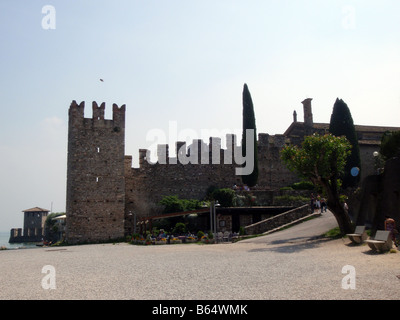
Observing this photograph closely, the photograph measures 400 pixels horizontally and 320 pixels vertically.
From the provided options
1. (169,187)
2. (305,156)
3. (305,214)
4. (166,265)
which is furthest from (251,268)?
(169,187)

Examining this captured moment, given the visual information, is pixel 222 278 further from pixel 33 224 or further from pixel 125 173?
pixel 33 224

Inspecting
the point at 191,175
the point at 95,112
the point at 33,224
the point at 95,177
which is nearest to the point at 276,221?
the point at 191,175

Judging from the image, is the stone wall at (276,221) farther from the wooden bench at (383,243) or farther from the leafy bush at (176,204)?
the wooden bench at (383,243)

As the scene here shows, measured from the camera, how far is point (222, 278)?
9.85 metres

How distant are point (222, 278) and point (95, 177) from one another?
74.8 feet

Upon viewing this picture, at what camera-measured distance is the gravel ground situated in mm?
7980

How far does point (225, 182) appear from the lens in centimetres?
3659

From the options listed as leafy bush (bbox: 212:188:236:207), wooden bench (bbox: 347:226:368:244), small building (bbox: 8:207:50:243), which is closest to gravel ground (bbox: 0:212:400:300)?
wooden bench (bbox: 347:226:368:244)

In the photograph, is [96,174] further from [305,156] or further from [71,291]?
[71,291]

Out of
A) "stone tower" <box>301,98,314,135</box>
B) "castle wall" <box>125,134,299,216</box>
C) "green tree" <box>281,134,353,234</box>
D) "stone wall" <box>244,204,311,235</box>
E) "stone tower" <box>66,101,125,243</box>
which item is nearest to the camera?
"green tree" <box>281,134,353,234</box>

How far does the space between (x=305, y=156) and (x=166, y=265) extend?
10.5 metres

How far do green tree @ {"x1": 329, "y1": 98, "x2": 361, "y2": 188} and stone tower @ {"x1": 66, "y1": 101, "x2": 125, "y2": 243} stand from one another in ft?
60.5

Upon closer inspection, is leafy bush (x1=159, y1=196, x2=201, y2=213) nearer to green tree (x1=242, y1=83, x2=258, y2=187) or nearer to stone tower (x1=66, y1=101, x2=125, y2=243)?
stone tower (x1=66, y1=101, x2=125, y2=243)

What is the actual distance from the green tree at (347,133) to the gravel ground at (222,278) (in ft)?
69.3
